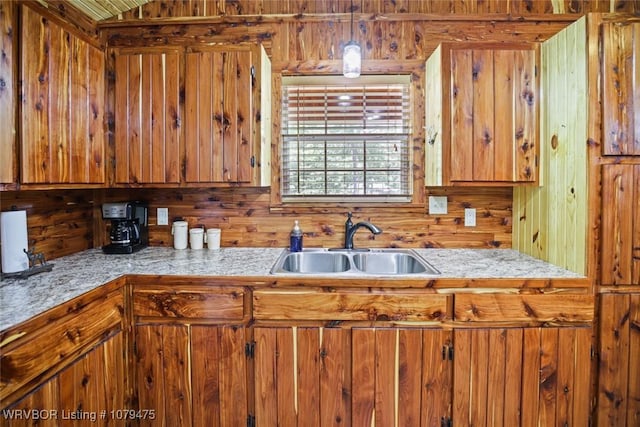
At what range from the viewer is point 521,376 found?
64.1 inches

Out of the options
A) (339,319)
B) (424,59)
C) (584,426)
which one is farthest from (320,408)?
(424,59)

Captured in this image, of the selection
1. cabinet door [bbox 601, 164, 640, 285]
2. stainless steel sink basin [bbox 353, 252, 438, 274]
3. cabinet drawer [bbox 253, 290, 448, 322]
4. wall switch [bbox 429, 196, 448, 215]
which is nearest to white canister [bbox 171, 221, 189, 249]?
cabinet drawer [bbox 253, 290, 448, 322]

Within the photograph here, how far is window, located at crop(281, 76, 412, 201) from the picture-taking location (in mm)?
2355

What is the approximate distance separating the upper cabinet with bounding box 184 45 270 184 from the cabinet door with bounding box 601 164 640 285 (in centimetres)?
187

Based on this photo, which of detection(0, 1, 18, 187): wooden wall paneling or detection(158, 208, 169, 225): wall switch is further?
detection(158, 208, 169, 225): wall switch

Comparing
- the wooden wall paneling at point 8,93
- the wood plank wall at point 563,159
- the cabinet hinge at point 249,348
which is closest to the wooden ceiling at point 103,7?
the wooden wall paneling at point 8,93

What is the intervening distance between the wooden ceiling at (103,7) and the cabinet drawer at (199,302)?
1843 millimetres

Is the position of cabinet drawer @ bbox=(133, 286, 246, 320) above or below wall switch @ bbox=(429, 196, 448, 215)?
below

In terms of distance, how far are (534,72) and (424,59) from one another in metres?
0.69

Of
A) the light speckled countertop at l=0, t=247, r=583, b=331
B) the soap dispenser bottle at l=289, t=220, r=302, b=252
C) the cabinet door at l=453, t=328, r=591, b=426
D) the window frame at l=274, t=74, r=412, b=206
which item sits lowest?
the cabinet door at l=453, t=328, r=591, b=426

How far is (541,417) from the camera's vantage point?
163 centimetres

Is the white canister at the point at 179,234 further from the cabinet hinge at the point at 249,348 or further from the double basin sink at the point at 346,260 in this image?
the cabinet hinge at the point at 249,348

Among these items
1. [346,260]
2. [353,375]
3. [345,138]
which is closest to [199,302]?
[353,375]

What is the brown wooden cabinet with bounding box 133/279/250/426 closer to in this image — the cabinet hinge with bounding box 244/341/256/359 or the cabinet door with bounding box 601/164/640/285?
the cabinet hinge with bounding box 244/341/256/359
